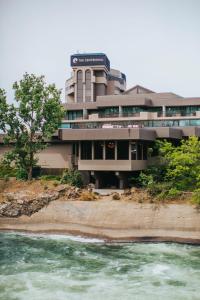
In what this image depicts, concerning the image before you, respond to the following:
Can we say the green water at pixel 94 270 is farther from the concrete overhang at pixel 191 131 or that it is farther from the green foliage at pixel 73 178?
the concrete overhang at pixel 191 131

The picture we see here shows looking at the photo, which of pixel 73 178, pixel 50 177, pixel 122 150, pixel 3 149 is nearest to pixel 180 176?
pixel 122 150

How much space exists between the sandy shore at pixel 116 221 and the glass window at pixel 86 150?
731cm

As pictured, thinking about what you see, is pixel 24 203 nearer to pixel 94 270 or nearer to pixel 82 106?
pixel 94 270

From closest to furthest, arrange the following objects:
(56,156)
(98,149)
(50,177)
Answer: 1. (98,149)
2. (50,177)
3. (56,156)

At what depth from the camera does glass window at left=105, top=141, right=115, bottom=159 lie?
41438 mm

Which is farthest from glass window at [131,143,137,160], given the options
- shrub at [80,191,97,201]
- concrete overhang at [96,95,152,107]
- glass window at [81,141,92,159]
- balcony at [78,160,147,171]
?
concrete overhang at [96,95,152,107]

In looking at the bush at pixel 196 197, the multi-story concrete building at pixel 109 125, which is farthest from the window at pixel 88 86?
the bush at pixel 196 197

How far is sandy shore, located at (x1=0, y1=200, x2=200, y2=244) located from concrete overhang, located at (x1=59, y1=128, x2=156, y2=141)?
752cm

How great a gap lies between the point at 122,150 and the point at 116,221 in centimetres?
1019

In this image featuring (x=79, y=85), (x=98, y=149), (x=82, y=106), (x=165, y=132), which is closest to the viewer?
(x=98, y=149)

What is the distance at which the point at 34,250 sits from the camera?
95.7 ft

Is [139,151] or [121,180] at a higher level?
[139,151]

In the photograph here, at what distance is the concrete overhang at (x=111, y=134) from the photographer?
39406 millimetres

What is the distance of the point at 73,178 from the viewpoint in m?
42.0
